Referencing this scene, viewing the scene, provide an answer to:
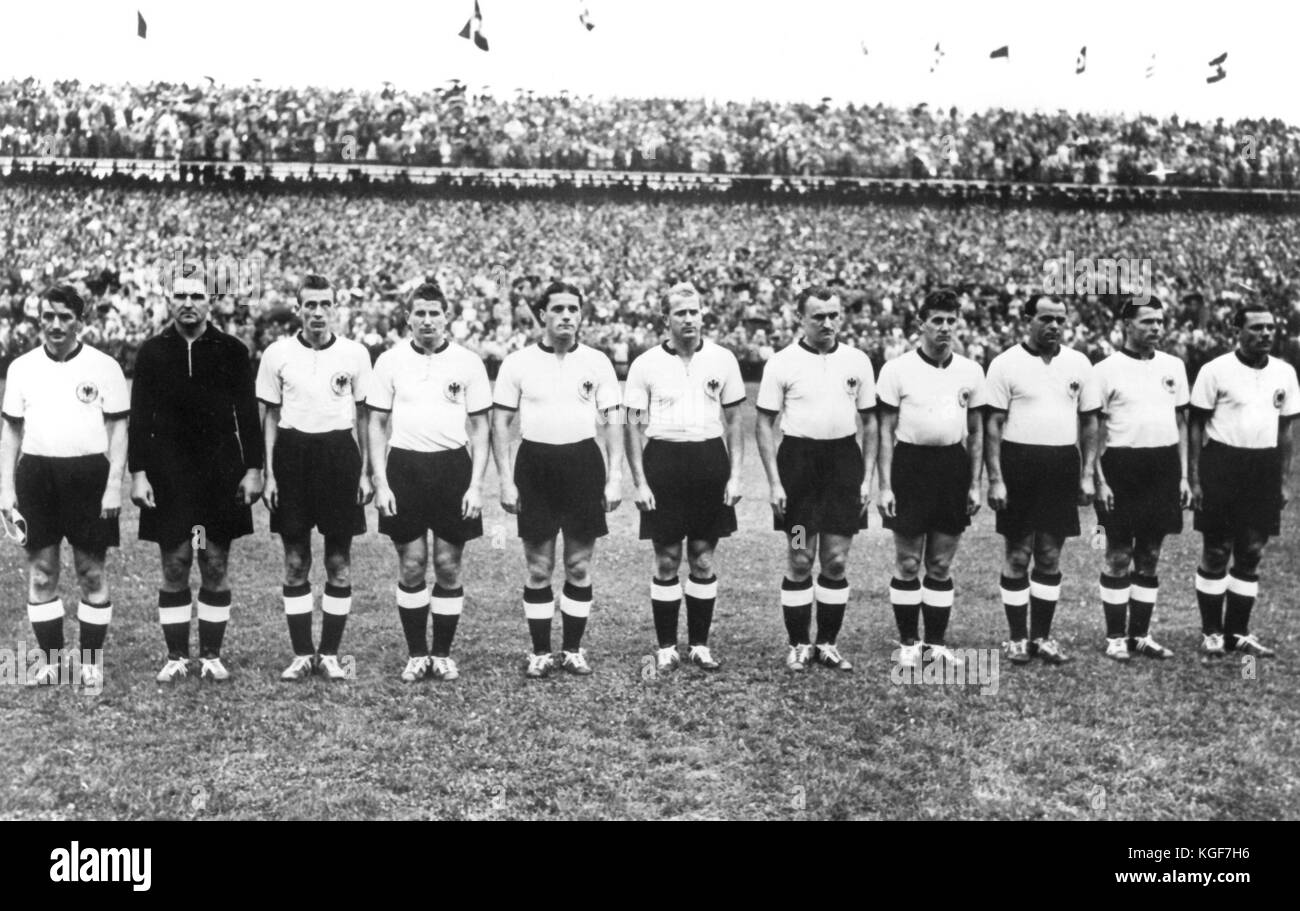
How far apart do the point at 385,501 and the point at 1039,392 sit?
131 inches

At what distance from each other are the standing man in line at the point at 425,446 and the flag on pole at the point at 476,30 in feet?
6.08

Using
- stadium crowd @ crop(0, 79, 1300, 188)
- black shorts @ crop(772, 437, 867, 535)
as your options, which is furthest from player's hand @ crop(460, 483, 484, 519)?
stadium crowd @ crop(0, 79, 1300, 188)

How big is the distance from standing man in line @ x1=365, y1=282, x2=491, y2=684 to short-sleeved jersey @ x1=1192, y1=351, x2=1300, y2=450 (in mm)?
3828

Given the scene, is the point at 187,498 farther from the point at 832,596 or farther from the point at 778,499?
the point at 832,596

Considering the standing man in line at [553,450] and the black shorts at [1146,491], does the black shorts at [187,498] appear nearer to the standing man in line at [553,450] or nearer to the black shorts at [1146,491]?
the standing man in line at [553,450]

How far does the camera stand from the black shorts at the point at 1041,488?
204 inches

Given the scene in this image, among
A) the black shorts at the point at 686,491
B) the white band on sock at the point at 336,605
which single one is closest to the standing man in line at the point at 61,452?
the white band on sock at the point at 336,605

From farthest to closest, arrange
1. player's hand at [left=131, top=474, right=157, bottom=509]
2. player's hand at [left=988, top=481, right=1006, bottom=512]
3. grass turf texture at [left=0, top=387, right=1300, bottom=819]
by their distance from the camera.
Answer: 1. player's hand at [left=988, top=481, right=1006, bottom=512]
2. player's hand at [left=131, top=474, right=157, bottom=509]
3. grass turf texture at [left=0, top=387, right=1300, bottom=819]

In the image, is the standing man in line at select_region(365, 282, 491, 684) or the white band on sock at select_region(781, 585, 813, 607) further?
the white band on sock at select_region(781, 585, 813, 607)

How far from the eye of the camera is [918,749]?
4.25 metres

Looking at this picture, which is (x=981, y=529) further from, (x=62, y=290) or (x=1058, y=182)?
(x=1058, y=182)

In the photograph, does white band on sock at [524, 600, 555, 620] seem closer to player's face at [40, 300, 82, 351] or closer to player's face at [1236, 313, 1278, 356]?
player's face at [40, 300, 82, 351]

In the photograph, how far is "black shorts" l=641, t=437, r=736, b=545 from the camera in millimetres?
5031
